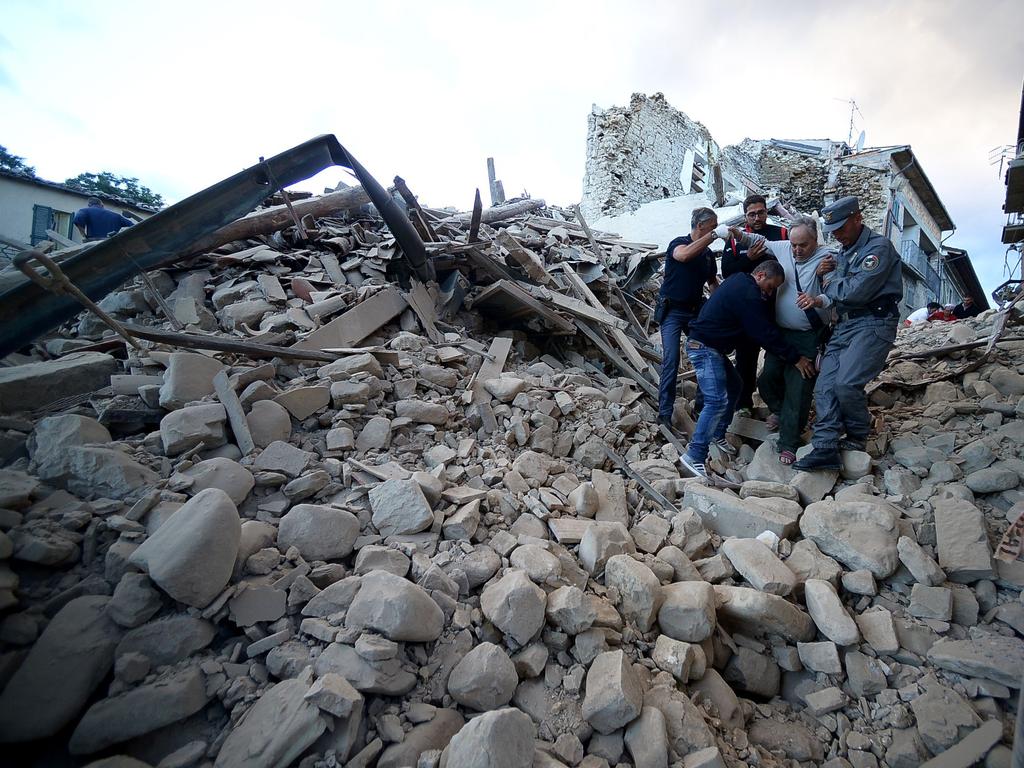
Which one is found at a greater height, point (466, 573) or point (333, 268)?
point (333, 268)

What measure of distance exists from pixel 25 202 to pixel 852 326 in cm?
1793

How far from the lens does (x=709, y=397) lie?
12.0ft

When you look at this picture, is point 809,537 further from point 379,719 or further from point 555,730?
point 379,719

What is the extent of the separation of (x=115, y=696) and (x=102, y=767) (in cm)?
26

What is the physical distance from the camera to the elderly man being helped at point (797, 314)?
334 cm

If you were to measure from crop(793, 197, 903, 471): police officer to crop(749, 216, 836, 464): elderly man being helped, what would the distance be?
0.35 feet

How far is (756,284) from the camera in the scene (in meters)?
3.43

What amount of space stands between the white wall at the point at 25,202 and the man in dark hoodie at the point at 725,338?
12.5 metres

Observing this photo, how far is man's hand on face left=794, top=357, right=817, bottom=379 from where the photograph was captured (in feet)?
11.5

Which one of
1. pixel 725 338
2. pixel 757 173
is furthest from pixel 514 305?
pixel 757 173

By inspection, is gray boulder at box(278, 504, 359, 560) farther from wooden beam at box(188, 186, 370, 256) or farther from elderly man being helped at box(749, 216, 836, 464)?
wooden beam at box(188, 186, 370, 256)

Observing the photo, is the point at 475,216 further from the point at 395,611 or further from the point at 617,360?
the point at 395,611

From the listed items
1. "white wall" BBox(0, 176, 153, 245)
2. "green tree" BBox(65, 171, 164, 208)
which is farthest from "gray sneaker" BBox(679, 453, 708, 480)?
"green tree" BBox(65, 171, 164, 208)

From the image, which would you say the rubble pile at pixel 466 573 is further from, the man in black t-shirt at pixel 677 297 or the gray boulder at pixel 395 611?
the man in black t-shirt at pixel 677 297
